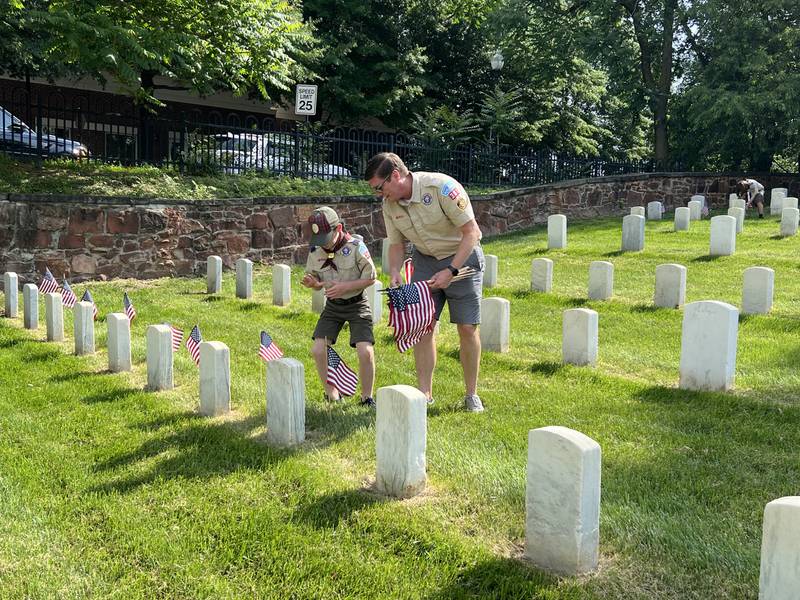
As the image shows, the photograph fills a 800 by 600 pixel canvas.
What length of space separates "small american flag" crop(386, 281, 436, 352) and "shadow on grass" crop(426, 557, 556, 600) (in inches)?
81.7

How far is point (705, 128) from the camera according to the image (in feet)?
81.3

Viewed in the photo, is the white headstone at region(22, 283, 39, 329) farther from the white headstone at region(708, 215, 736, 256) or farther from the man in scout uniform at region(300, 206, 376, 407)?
the white headstone at region(708, 215, 736, 256)

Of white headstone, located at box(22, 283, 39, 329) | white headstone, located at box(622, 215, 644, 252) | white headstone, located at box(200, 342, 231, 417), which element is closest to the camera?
white headstone, located at box(200, 342, 231, 417)

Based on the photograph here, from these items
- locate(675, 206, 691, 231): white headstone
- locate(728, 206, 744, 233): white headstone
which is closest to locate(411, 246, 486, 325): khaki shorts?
locate(728, 206, 744, 233): white headstone

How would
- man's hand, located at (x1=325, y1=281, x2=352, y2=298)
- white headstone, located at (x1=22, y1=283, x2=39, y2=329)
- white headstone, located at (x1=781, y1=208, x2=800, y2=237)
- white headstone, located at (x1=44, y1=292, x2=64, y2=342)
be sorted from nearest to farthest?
man's hand, located at (x1=325, y1=281, x2=352, y2=298)
white headstone, located at (x1=44, y1=292, x2=64, y2=342)
white headstone, located at (x1=22, y1=283, x2=39, y2=329)
white headstone, located at (x1=781, y1=208, x2=800, y2=237)

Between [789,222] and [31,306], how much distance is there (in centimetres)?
1316

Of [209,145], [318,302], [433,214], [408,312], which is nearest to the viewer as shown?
[408,312]

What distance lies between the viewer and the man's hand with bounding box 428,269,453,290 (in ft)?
17.1

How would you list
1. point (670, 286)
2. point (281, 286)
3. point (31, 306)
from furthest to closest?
point (281, 286) < point (670, 286) < point (31, 306)

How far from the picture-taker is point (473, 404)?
5.54 m

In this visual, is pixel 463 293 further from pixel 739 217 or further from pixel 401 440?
pixel 739 217

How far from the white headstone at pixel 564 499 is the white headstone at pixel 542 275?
24.3ft

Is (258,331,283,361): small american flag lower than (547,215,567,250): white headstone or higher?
lower

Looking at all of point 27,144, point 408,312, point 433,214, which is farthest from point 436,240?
point 27,144
